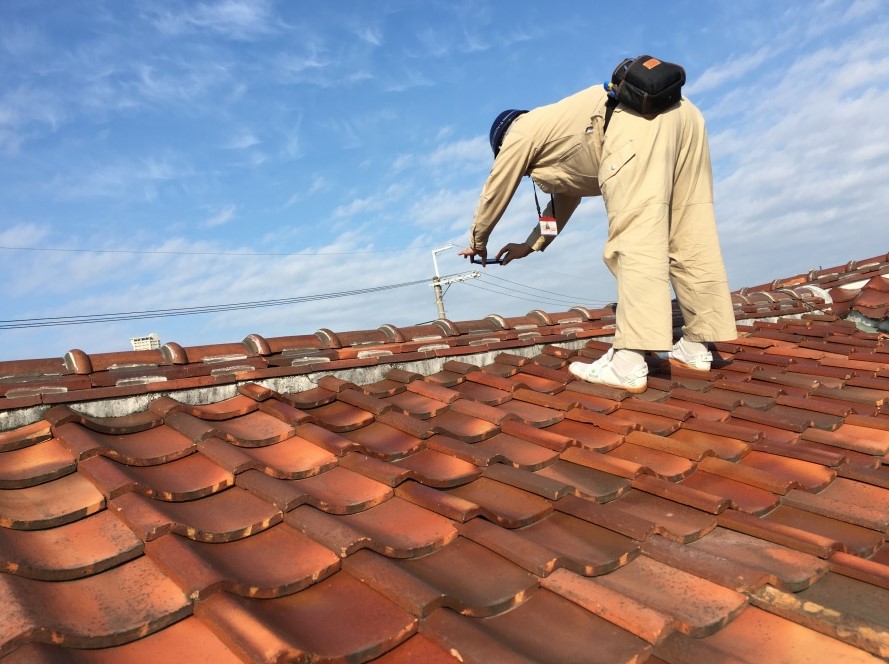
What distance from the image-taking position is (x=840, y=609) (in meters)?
1.51

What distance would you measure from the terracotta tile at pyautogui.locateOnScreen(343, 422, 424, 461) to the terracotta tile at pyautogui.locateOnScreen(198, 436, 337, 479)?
0.16m

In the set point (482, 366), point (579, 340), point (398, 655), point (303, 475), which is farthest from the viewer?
point (579, 340)

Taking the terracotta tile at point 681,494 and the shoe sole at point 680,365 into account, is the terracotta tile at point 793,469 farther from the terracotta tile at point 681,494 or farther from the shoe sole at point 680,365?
the shoe sole at point 680,365

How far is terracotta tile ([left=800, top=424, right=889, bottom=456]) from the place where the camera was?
2609 mm

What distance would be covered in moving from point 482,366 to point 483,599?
7.34 ft

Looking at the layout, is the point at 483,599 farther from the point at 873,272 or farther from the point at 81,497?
the point at 873,272

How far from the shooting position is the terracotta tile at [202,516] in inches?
65.2

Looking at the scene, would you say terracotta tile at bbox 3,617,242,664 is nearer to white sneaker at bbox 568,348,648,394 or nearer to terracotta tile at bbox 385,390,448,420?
terracotta tile at bbox 385,390,448,420

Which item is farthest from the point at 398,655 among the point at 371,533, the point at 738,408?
the point at 738,408

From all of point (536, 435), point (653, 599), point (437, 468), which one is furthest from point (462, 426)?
point (653, 599)

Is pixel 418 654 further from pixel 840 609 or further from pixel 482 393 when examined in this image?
pixel 482 393

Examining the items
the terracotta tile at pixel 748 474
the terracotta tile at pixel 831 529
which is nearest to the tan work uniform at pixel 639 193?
the terracotta tile at pixel 748 474

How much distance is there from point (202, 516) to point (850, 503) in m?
1.94

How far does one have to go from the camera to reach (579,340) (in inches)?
169
